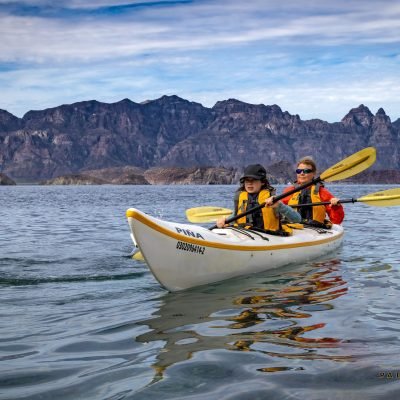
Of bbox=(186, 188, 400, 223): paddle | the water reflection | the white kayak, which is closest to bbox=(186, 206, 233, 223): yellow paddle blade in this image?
bbox=(186, 188, 400, 223): paddle

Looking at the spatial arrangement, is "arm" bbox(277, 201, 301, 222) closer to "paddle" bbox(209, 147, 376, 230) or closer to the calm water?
the calm water

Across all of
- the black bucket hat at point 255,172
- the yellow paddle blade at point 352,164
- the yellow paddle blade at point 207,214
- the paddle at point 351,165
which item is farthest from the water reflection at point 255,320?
the yellow paddle blade at point 352,164

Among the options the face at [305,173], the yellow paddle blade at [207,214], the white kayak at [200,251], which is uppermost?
the face at [305,173]

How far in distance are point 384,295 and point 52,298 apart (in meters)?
4.50

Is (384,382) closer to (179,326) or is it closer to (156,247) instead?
(179,326)

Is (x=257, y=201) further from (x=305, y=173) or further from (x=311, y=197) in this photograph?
(x=311, y=197)

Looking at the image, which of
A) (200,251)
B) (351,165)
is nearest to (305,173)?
(351,165)

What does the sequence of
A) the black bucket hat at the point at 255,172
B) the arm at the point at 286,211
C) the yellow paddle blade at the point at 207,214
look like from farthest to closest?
the yellow paddle blade at the point at 207,214
the black bucket hat at the point at 255,172
the arm at the point at 286,211

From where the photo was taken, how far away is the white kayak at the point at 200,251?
23.1 feet

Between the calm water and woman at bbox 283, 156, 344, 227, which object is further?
woman at bbox 283, 156, 344, 227

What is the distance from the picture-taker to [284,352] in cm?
468

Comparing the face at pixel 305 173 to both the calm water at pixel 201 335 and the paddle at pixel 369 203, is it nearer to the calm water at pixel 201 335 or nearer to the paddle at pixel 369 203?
the paddle at pixel 369 203

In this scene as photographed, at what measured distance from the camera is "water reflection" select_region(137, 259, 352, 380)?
4.77 m

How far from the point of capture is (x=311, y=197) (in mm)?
11344
